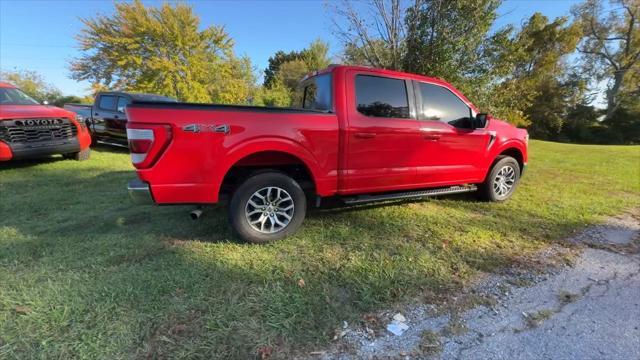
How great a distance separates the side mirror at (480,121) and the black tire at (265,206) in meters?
2.72

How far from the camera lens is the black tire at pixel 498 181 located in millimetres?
4996

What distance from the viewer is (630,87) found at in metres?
30.2

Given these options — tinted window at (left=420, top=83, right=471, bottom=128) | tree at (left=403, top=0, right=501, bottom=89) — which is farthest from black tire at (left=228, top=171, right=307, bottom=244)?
tree at (left=403, top=0, right=501, bottom=89)

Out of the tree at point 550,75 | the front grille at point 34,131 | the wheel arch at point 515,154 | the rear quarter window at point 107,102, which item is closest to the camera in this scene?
the wheel arch at point 515,154

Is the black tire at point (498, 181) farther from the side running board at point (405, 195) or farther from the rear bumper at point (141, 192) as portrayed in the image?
the rear bumper at point (141, 192)

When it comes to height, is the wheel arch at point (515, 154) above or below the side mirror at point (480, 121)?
below

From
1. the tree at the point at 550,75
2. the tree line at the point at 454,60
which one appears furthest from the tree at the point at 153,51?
the tree at the point at 550,75

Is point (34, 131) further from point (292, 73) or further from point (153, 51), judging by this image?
point (292, 73)

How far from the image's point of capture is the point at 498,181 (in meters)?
5.11

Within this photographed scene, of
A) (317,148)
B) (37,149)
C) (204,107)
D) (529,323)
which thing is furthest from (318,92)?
(37,149)

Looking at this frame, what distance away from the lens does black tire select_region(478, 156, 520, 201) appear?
5.00 metres

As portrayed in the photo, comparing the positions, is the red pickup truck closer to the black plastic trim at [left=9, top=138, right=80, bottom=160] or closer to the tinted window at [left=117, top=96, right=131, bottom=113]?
the black plastic trim at [left=9, top=138, right=80, bottom=160]

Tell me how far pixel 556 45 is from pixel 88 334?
116ft

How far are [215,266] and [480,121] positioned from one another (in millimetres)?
3886
